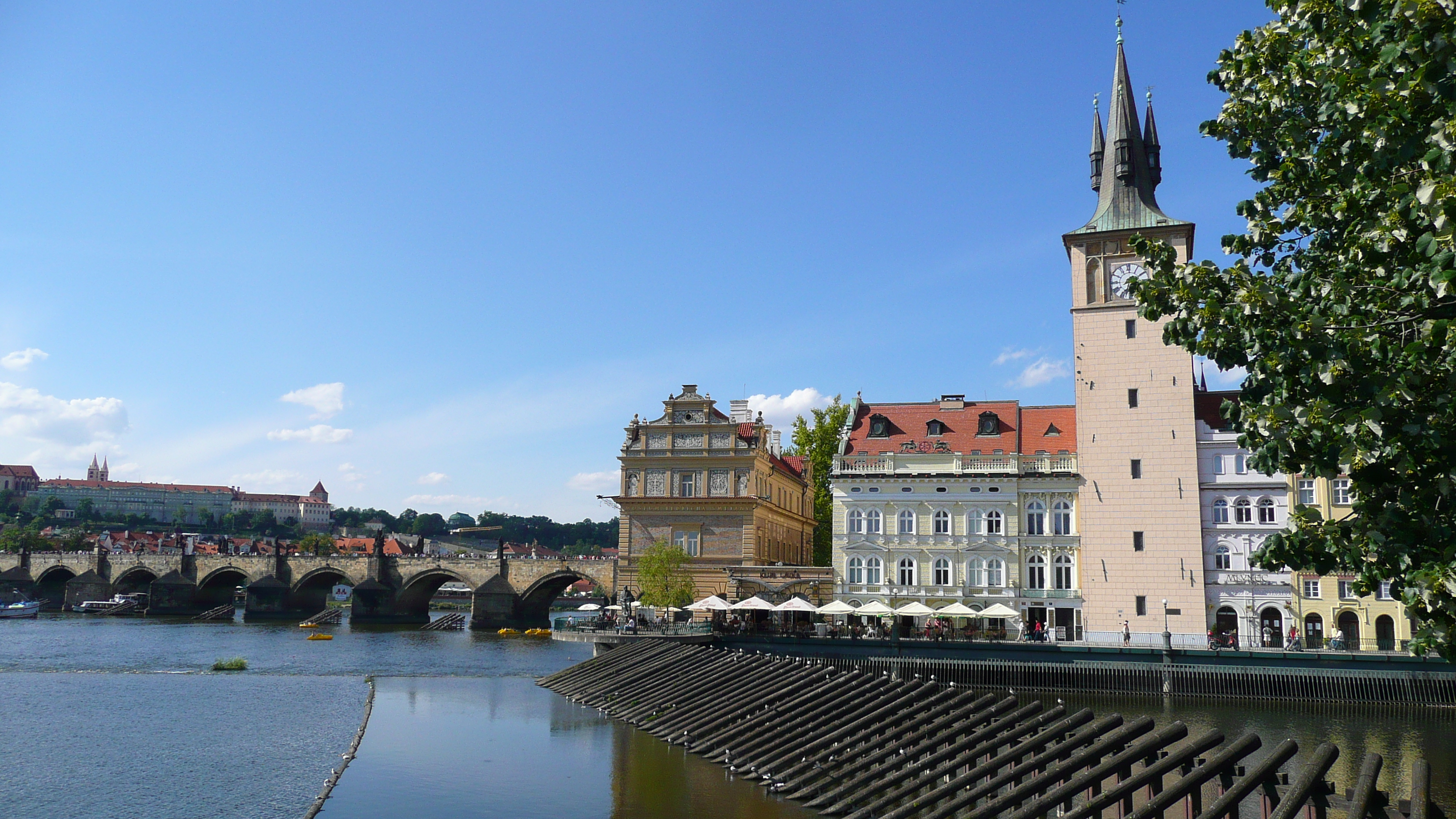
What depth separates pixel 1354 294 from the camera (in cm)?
1096

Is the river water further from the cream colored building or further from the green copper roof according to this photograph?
the green copper roof

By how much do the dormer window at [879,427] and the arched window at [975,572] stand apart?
26.9 feet

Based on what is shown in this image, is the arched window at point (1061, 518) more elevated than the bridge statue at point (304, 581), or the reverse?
the arched window at point (1061, 518)

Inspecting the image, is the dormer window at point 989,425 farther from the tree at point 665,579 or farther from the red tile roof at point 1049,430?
the tree at point 665,579

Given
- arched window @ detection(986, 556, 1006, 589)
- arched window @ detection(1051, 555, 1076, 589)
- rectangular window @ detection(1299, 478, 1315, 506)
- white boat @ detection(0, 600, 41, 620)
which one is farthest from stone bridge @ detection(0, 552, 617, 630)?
rectangular window @ detection(1299, 478, 1315, 506)

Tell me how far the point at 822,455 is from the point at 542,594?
27.9 meters

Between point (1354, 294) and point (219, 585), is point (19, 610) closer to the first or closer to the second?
point (219, 585)

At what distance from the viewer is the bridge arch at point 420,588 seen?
295 feet

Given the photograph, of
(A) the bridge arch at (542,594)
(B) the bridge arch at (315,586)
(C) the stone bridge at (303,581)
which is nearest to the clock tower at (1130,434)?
(C) the stone bridge at (303,581)

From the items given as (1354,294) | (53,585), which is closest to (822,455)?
(1354,294)

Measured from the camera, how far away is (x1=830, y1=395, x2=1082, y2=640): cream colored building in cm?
4972

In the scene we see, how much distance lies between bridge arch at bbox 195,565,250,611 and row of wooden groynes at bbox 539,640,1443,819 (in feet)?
263

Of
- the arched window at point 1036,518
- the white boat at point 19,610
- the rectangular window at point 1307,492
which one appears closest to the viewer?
the rectangular window at point 1307,492

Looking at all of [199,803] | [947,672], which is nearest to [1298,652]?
[947,672]
